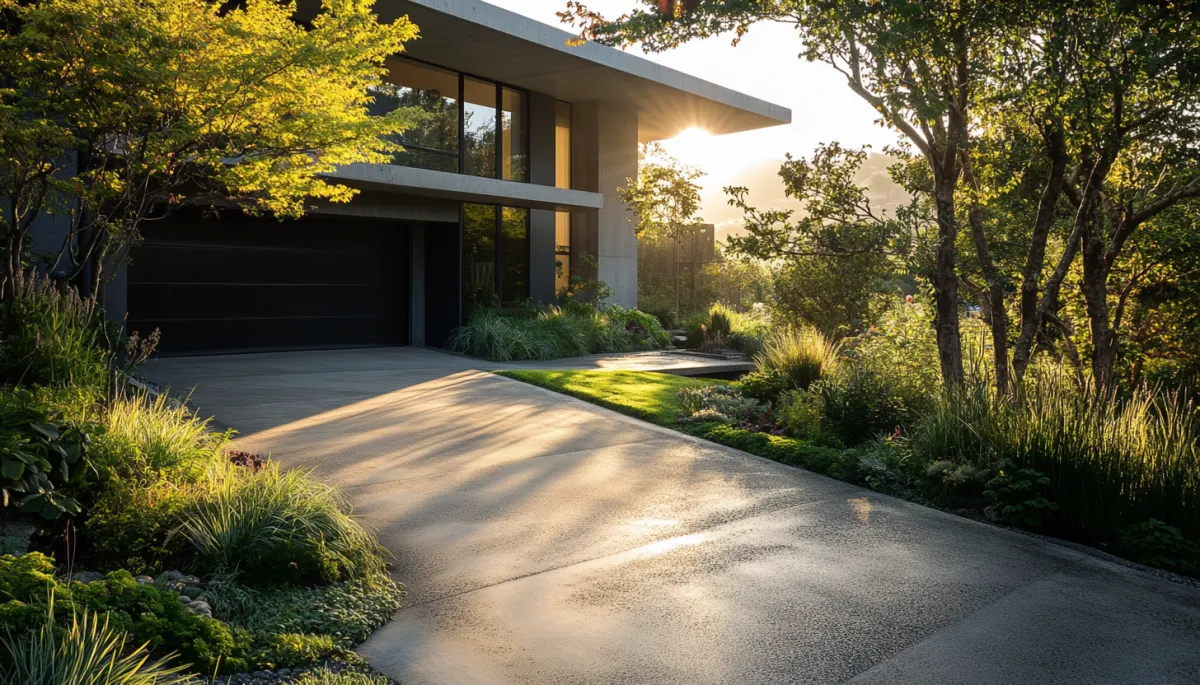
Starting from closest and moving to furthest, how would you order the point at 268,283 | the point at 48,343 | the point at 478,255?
the point at 48,343
the point at 268,283
the point at 478,255

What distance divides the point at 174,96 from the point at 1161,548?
8423 millimetres

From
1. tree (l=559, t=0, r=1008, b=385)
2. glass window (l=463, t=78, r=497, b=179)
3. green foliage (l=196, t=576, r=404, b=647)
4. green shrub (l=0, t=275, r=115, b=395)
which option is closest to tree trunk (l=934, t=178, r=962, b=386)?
tree (l=559, t=0, r=1008, b=385)

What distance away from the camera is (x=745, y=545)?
5695 mm

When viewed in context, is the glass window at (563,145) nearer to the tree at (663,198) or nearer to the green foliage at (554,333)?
the tree at (663,198)

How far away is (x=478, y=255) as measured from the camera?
18.3 metres

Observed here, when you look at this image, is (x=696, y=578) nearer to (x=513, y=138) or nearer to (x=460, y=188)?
(x=460, y=188)

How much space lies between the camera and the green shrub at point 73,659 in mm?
2945

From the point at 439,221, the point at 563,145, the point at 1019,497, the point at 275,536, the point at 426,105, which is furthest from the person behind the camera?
the point at 563,145

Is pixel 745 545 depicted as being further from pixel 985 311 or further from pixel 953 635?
pixel 985 311

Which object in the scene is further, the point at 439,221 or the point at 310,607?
the point at 439,221

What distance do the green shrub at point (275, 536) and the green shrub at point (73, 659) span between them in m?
1.25

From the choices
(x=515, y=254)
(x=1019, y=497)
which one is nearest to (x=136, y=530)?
(x=1019, y=497)

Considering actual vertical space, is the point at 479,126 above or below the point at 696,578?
above

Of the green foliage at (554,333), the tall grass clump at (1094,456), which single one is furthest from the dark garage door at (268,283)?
the tall grass clump at (1094,456)
